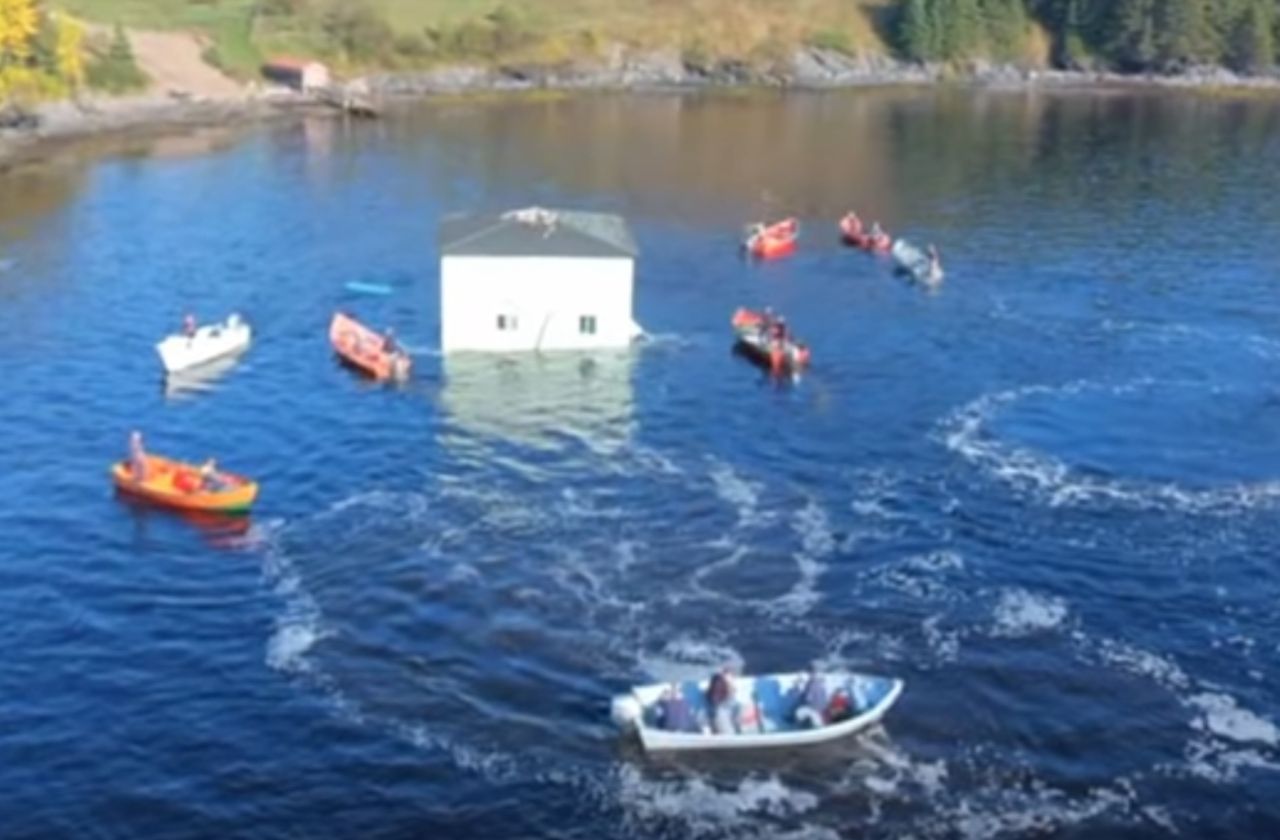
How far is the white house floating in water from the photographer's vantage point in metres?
86.0

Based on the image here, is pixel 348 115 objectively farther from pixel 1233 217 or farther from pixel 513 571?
pixel 513 571

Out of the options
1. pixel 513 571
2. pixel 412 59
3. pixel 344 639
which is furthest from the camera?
pixel 412 59

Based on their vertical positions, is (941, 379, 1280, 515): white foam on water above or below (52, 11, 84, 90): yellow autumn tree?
below

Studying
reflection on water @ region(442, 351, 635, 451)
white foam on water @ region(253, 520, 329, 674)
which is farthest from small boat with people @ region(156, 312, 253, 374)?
white foam on water @ region(253, 520, 329, 674)

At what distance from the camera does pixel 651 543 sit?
67.3 meters

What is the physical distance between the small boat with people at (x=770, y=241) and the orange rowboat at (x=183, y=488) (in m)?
50.9

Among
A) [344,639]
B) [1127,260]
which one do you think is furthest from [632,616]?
[1127,260]

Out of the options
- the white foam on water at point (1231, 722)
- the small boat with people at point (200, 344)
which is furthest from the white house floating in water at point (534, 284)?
the white foam on water at point (1231, 722)

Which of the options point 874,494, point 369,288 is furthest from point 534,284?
point 874,494

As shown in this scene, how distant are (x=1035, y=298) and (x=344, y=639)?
5970 centimetres

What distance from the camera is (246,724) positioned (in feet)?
177

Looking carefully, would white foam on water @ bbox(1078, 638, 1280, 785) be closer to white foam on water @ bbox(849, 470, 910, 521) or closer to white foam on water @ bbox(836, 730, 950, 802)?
white foam on water @ bbox(836, 730, 950, 802)

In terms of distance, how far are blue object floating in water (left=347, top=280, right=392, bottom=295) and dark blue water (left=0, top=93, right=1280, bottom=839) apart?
99 centimetres

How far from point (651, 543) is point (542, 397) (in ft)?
60.5
